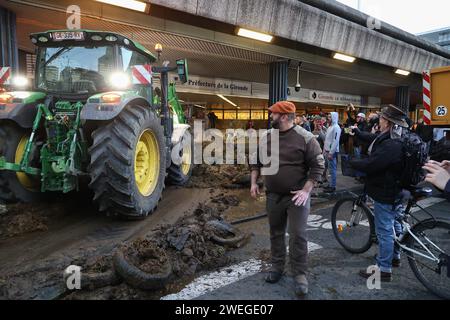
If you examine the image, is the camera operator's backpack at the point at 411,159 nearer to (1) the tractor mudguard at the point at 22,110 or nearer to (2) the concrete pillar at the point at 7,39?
(1) the tractor mudguard at the point at 22,110

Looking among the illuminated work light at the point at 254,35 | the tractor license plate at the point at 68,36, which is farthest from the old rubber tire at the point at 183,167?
the illuminated work light at the point at 254,35

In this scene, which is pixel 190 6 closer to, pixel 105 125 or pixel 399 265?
pixel 105 125

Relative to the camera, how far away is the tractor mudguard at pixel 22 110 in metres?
4.76

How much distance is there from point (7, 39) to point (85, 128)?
420 centimetres

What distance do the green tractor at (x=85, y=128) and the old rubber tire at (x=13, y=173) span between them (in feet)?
0.04

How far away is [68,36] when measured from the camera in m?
5.24

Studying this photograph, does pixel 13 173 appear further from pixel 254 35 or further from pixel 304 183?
pixel 254 35

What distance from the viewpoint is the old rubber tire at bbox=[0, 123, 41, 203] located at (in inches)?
191

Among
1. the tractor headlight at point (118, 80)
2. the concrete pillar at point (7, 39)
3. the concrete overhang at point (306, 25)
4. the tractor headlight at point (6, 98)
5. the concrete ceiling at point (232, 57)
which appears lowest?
the tractor headlight at point (6, 98)

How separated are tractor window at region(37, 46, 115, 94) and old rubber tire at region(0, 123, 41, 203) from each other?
3.00 ft

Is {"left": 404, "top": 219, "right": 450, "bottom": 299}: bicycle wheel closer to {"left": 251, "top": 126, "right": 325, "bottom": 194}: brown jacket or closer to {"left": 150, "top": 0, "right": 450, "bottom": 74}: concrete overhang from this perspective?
{"left": 251, "top": 126, "right": 325, "bottom": 194}: brown jacket

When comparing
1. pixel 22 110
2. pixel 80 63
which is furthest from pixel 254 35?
pixel 22 110
